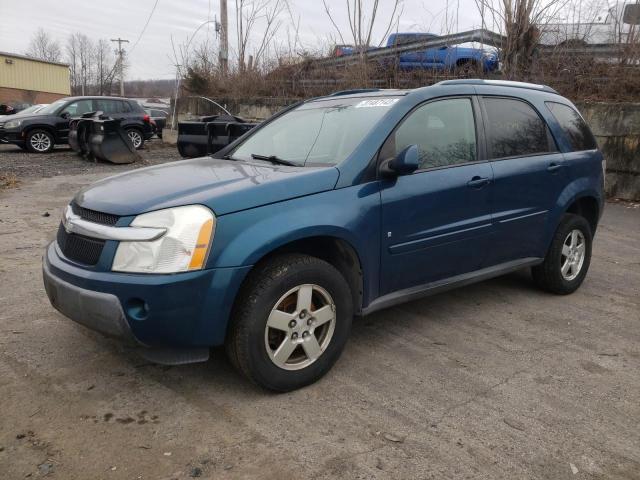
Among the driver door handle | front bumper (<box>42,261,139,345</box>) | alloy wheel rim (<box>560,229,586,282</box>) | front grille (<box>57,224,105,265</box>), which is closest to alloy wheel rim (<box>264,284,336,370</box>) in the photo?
front bumper (<box>42,261,139,345</box>)

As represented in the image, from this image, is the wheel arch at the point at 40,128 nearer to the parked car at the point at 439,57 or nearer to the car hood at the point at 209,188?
the parked car at the point at 439,57

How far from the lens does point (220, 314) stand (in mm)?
2771

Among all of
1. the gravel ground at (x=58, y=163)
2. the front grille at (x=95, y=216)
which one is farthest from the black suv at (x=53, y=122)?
the front grille at (x=95, y=216)

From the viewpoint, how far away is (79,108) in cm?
1645

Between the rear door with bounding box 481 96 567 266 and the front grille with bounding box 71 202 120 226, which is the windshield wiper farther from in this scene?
the rear door with bounding box 481 96 567 266

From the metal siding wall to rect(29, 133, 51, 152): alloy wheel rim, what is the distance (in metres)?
40.5

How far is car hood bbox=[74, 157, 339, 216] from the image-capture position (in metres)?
2.85

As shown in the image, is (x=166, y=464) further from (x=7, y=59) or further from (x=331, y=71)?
(x=7, y=59)

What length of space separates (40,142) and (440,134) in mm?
15300

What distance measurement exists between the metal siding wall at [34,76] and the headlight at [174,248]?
183ft

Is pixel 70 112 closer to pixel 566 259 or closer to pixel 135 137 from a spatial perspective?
pixel 135 137

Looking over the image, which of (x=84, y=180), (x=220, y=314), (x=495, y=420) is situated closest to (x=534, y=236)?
(x=495, y=420)

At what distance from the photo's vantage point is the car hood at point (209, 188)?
112 inches

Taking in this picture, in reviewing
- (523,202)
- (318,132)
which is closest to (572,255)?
(523,202)
